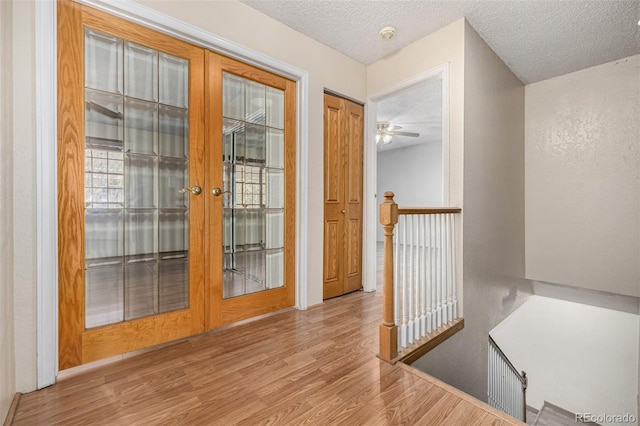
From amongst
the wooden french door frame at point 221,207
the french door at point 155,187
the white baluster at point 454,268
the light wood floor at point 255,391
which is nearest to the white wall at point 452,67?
the white baluster at point 454,268

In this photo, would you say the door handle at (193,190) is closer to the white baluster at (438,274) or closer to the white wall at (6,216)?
the white wall at (6,216)

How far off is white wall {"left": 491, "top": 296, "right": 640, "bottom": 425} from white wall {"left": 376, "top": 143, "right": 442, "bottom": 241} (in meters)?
3.17

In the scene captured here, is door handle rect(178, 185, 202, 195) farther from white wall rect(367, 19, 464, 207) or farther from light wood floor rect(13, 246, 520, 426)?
white wall rect(367, 19, 464, 207)

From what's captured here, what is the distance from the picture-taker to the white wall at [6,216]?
119cm

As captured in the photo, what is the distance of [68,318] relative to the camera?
5.02 ft

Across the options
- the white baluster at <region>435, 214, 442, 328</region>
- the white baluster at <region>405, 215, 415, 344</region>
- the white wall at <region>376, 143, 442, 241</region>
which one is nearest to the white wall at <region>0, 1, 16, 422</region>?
the white baluster at <region>405, 215, 415, 344</region>

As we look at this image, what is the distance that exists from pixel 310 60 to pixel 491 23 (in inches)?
63.0

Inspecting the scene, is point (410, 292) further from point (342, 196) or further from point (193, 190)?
point (193, 190)

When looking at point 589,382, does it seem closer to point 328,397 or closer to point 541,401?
point 541,401

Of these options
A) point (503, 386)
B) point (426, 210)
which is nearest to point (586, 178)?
point (503, 386)

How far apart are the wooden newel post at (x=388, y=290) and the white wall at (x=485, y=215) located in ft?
1.42

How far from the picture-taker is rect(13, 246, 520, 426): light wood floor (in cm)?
125

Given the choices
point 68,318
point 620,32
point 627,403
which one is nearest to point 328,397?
point 68,318

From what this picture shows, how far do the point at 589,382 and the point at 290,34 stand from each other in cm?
596
